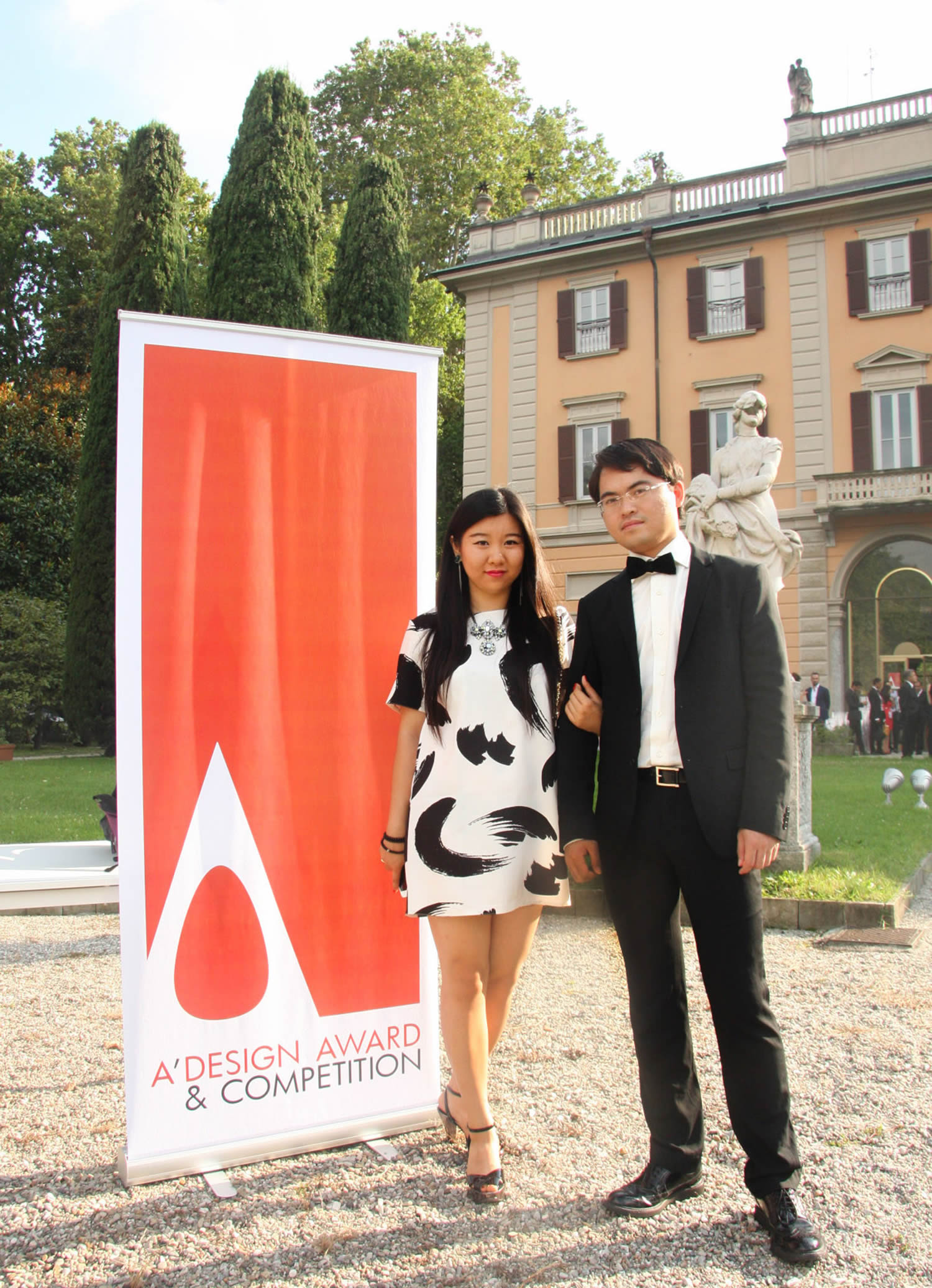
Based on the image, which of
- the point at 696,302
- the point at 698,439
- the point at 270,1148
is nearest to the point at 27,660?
the point at 698,439

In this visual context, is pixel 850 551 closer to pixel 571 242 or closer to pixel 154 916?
pixel 571 242

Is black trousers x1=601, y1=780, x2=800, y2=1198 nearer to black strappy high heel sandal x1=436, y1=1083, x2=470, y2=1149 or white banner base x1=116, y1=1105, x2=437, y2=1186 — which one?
black strappy high heel sandal x1=436, y1=1083, x2=470, y2=1149

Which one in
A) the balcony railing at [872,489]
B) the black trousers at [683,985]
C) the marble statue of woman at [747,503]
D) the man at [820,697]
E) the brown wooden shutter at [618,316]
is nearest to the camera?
the black trousers at [683,985]

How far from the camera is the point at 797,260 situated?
21.0m

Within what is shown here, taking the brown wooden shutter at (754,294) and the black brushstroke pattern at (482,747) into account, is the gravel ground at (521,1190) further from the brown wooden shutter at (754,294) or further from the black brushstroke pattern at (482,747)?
the brown wooden shutter at (754,294)

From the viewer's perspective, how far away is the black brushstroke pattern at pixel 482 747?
8.34ft

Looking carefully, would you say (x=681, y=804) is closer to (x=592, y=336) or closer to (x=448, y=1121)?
(x=448, y=1121)

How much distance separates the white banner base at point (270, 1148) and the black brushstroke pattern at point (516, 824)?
0.98 m

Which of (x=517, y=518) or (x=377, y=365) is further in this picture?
(x=377, y=365)

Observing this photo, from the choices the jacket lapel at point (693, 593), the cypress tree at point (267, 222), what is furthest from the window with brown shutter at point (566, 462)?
the jacket lapel at point (693, 593)

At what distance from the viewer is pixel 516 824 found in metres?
2.54

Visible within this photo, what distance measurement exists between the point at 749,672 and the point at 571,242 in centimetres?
2259

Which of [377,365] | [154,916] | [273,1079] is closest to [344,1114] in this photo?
[273,1079]

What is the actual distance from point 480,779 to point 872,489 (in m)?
19.1
